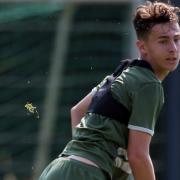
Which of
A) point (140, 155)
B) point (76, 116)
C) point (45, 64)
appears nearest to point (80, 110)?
point (76, 116)

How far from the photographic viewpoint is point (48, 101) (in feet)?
26.1

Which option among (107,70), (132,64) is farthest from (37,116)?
(132,64)

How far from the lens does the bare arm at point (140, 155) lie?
13.0ft

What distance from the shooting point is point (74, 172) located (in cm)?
405

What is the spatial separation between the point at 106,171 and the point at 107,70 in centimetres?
385

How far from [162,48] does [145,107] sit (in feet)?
Result: 1.03

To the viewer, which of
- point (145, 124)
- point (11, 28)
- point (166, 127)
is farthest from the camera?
point (11, 28)

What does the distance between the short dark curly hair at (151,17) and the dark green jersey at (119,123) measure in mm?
194

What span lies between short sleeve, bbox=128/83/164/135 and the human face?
17 centimetres

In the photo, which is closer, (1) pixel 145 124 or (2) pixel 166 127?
(1) pixel 145 124

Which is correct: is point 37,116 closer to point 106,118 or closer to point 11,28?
point 11,28

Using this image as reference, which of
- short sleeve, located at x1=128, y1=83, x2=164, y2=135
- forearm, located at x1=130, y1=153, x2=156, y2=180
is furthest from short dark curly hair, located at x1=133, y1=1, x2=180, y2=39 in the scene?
forearm, located at x1=130, y1=153, x2=156, y2=180

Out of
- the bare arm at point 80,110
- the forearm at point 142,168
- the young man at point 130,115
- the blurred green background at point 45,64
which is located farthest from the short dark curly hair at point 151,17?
the blurred green background at point 45,64

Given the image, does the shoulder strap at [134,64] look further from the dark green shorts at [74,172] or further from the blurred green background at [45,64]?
the blurred green background at [45,64]
